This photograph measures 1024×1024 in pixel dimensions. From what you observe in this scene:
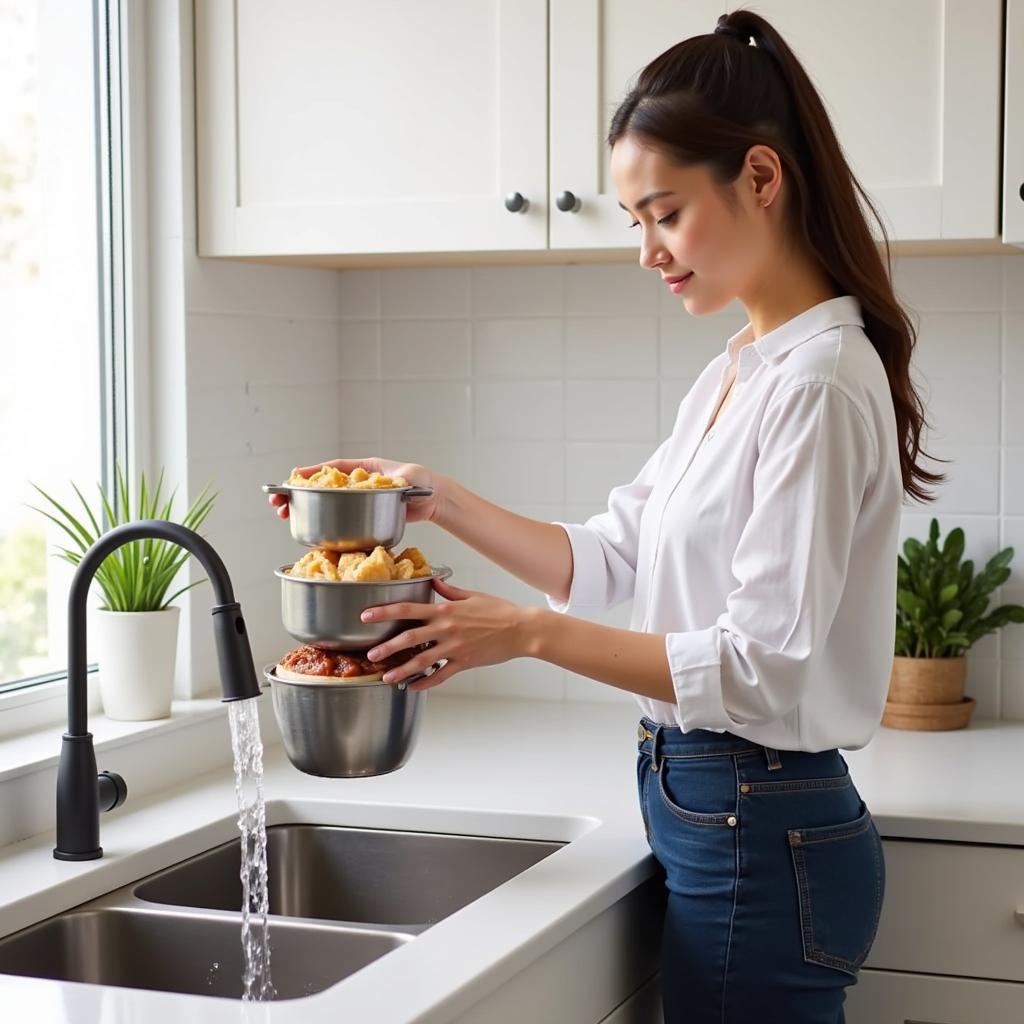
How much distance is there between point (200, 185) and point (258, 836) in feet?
3.43

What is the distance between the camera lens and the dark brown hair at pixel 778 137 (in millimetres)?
1510

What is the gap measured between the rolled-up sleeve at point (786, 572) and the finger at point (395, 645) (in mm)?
243

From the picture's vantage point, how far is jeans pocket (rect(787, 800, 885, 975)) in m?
1.56

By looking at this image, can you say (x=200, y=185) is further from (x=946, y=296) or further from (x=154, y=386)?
(x=946, y=296)

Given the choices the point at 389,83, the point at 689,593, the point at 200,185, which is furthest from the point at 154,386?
the point at 689,593

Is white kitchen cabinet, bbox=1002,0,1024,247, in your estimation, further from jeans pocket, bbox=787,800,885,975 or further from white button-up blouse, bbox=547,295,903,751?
jeans pocket, bbox=787,800,885,975

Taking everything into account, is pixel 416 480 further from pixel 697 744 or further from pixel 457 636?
pixel 697 744

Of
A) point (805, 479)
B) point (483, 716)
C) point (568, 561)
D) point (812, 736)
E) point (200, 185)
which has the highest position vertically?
point (200, 185)

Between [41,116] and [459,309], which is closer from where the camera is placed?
[41,116]

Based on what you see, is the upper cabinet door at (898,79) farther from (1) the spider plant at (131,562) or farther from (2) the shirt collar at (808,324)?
(1) the spider plant at (131,562)

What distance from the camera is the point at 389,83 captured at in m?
2.15

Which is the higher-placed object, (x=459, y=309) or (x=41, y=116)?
(x=41, y=116)

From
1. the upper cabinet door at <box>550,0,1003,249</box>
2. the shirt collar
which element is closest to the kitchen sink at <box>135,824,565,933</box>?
the shirt collar

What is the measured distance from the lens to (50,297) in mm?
2125
